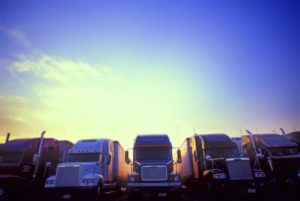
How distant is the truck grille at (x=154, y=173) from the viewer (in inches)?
395

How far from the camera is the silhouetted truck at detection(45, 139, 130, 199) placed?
10008mm

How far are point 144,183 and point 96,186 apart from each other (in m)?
2.64

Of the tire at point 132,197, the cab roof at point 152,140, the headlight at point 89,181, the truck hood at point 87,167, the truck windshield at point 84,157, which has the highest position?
the cab roof at point 152,140

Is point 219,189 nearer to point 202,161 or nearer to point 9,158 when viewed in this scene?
point 202,161

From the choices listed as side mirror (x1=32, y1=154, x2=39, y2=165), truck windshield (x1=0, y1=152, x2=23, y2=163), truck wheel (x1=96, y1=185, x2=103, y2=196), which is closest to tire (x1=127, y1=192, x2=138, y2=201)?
truck wheel (x1=96, y1=185, x2=103, y2=196)

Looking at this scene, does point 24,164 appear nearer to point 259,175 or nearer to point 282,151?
point 259,175

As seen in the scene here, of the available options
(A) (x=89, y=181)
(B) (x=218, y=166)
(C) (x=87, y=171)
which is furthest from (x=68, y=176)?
(B) (x=218, y=166)

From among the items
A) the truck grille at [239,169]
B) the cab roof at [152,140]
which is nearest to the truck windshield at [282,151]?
the truck grille at [239,169]

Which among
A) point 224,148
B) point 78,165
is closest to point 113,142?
point 78,165

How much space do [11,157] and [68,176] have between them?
549 cm

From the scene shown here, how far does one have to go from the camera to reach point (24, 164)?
12484mm

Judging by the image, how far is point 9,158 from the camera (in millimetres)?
12766

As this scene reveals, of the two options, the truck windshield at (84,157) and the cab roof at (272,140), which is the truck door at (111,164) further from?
the cab roof at (272,140)

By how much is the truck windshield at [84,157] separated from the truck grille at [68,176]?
52.1 inches
